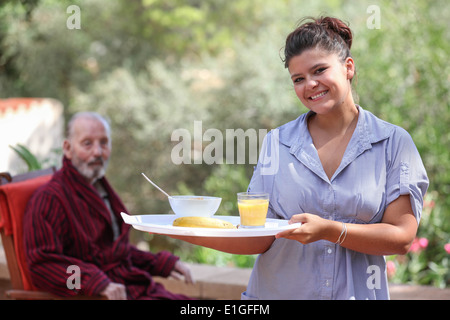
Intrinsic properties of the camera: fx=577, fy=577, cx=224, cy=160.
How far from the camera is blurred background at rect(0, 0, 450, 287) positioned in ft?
17.3

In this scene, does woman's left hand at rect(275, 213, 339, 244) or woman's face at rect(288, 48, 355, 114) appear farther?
woman's face at rect(288, 48, 355, 114)

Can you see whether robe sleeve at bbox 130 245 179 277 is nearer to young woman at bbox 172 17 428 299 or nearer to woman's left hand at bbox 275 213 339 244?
young woman at bbox 172 17 428 299

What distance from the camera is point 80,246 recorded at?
2.86 m

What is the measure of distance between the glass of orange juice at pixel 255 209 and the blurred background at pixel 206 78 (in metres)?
0.74

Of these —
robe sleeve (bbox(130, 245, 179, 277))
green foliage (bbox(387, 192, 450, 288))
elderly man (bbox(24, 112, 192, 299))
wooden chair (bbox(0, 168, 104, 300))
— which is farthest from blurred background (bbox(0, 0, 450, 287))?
robe sleeve (bbox(130, 245, 179, 277))

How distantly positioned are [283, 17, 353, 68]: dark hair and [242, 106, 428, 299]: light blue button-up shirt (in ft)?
0.76

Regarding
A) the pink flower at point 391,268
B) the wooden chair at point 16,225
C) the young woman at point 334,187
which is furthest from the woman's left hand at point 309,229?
the pink flower at point 391,268

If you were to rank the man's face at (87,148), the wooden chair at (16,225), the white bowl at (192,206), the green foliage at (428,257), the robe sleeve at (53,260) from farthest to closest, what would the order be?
the green foliage at (428,257)
the man's face at (87,148)
the wooden chair at (16,225)
the robe sleeve at (53,260)
the white bowl at (192,206)

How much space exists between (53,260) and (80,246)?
160mm

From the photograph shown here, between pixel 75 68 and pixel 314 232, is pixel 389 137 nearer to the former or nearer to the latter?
pixel 314 232

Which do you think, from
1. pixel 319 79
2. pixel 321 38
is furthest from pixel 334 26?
pixel 319 79

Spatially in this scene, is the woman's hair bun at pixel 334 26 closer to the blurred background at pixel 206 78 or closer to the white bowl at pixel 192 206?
the blurred background at pixel 206 78

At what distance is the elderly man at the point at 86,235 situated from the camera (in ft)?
9.02
